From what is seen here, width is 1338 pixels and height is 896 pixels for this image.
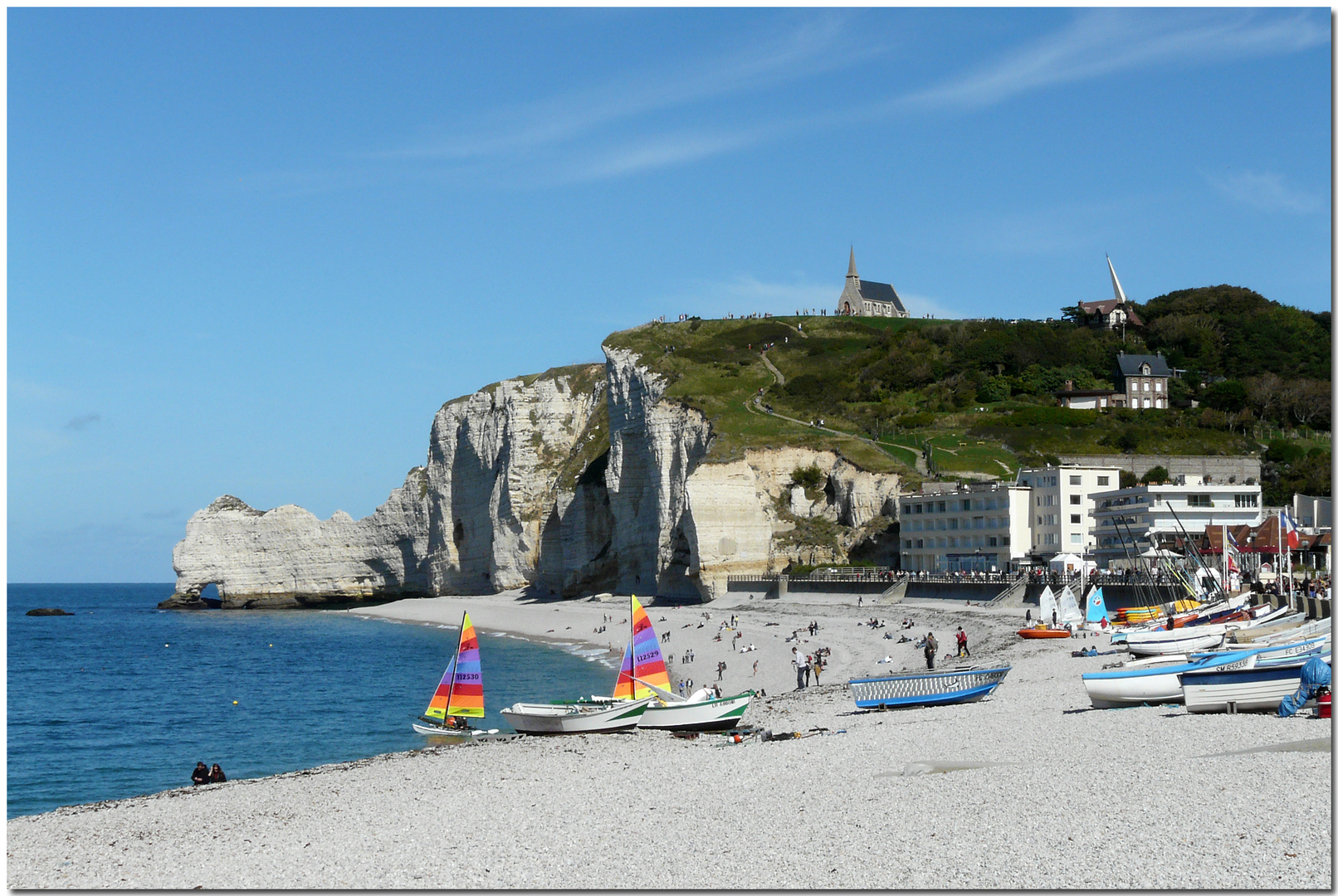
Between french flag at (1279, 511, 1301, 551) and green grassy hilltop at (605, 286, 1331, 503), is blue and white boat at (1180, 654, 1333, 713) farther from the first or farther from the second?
green grassy hilltop at (605, 286, 1331, 503)

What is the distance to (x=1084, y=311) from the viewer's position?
133 metres

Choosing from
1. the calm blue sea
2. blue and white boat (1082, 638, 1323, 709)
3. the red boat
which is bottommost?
the calm blue sea

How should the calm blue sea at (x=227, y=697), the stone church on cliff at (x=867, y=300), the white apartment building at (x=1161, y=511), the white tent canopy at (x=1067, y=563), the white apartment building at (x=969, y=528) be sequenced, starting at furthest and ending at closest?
the stone church on cliff at (x=867, y=300) < the white apartment building at (x=969, y=528) < the white apartment building at (x=1161, y=511) < the white tent canopy at (x=1067, y=563) < the calm blue sea at (x=227, y=697)

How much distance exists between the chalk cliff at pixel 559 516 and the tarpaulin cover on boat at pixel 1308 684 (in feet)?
197

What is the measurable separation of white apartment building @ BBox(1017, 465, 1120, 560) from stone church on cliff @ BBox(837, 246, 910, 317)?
8664 centimetres

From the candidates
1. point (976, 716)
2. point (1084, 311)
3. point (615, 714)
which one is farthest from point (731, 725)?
point (1084, 311)

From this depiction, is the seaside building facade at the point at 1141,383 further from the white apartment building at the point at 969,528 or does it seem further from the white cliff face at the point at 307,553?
the white cliff face at the point at 307,553

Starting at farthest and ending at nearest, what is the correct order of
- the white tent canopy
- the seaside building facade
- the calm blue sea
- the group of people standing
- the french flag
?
the seaside building facade → the white tent canopy → the french flag → the group of people standing → the calm blue sea

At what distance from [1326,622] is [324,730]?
2815cm

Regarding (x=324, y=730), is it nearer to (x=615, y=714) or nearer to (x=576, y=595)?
(x=615, y=714)

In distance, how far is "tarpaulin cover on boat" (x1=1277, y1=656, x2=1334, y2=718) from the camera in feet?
65.3

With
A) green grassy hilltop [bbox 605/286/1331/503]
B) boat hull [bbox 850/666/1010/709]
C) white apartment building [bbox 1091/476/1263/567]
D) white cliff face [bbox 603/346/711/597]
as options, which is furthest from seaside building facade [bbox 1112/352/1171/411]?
boat hull [bbox 850/666/1010/709]

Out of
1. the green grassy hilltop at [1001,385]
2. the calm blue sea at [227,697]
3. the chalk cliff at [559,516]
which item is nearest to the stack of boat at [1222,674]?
the calm blue sea at [227,697]

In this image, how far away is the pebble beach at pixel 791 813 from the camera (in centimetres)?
1270
